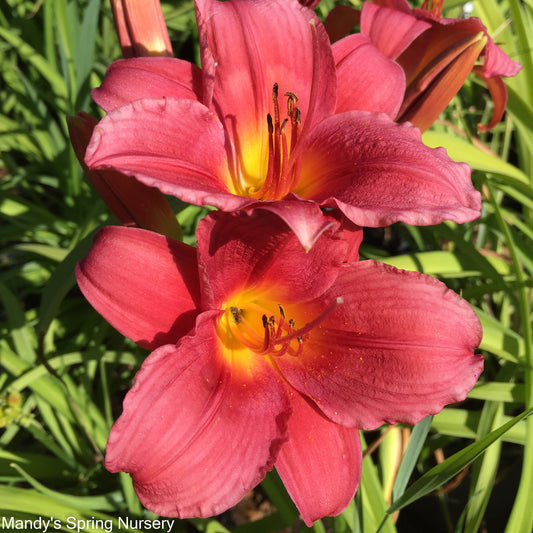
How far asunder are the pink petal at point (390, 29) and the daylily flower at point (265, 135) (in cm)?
16

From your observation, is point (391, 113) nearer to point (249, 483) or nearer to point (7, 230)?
point (249, 483)

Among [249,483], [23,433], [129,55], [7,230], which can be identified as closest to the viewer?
[249,483]

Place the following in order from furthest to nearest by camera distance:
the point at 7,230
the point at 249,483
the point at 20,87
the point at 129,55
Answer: the point at 20,87
the point at 7,230
the point at 129,55
the point at 249,483

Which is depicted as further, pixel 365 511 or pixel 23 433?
pixel 23 433

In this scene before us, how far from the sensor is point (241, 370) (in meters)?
0.72

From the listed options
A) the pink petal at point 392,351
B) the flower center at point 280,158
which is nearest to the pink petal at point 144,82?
the flower center at point 280,158

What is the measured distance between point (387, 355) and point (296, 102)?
36cm

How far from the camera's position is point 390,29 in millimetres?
872

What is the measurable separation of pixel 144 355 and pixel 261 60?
69 centimetres

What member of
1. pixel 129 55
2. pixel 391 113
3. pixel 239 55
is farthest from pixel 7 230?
pixel 391 113

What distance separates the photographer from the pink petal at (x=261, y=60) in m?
0.73

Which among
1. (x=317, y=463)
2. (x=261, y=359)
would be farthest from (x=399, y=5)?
(x=317, y=463)

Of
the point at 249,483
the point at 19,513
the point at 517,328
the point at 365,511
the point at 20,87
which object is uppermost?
the point at 20,87

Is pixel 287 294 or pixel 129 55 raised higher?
pixel 129 55
